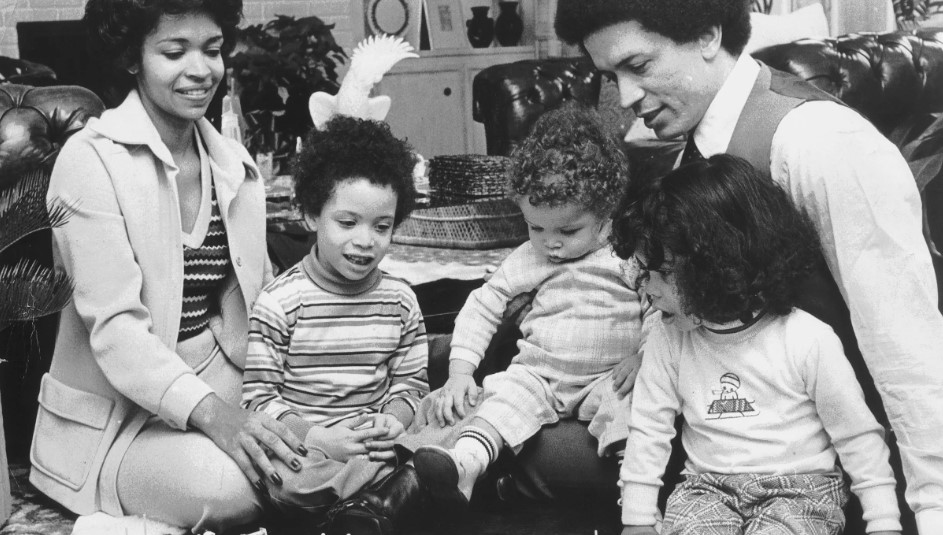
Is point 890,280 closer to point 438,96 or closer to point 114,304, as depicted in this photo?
point 114,304

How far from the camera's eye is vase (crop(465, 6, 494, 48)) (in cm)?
651

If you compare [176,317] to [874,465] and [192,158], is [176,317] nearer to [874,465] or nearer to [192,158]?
[192,158]

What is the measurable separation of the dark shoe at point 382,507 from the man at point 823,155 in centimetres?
79

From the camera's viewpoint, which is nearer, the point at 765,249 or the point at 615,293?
the point at 765,249

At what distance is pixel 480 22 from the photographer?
6523 millimetres

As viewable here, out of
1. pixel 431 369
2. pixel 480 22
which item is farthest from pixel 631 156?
pixel 480 22

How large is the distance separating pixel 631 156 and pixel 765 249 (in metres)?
2.01

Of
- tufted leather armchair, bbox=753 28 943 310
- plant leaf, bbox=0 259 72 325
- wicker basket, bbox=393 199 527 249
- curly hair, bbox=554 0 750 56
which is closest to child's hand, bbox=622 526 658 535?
curly hair, bbox=554 0 750 56

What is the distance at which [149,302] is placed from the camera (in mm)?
2006

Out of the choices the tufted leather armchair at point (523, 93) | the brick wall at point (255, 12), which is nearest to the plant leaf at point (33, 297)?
the tufted leather armchair at point (523, 93)

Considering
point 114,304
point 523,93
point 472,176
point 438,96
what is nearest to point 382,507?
point 114,304

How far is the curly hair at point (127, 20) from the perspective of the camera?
1.98 meters

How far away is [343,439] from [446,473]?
21cm

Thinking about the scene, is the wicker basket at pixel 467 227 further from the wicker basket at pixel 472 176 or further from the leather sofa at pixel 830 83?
the leather sofa at pixel 830 83
